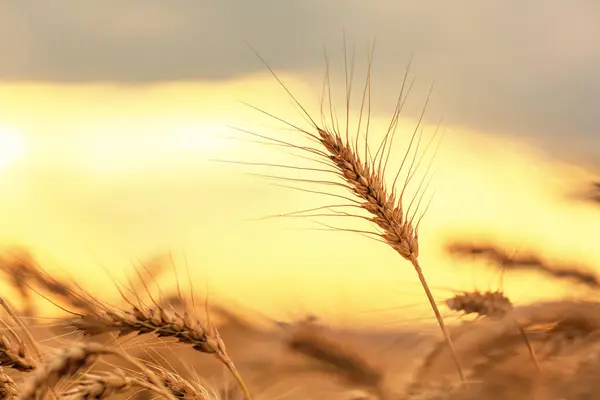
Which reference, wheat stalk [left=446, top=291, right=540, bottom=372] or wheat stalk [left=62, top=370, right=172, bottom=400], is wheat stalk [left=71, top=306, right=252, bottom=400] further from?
wheat stalk [left=446, top=291, right=540, bottom=372]

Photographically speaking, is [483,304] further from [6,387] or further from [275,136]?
[6,387]

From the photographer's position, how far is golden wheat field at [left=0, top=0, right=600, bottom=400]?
1246 millimetres

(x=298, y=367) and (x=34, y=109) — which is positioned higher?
(x=34, y=109)

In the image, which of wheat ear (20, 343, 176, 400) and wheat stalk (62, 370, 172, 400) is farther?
wheat stalk (62, 370, 172, 400)

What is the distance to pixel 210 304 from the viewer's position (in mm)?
1290

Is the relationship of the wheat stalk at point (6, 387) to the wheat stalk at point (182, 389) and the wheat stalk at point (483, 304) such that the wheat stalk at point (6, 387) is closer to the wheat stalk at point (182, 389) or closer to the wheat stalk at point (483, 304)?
the wheat stalk at point (182, 389)

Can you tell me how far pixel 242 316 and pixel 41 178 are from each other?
50cm

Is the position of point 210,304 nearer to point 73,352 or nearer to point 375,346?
point 375,346

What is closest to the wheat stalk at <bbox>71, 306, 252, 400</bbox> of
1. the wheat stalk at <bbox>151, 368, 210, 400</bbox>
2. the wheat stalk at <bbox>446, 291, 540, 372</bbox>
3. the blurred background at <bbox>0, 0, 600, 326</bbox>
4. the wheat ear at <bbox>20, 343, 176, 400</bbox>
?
the wheat stalk at <bbox>151, 368, 210, 400</bbox>

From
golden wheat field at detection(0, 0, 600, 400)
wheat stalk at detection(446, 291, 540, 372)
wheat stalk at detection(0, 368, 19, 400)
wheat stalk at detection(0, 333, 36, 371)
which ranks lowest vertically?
wheat stalk at detection(0, 368, 19, 400)

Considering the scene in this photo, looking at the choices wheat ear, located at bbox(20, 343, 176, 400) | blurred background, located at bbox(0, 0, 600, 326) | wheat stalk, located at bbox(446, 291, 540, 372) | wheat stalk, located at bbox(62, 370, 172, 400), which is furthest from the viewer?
blurred background, located at bbox(0, 0, 600, 326)

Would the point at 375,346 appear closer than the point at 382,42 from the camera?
Yes

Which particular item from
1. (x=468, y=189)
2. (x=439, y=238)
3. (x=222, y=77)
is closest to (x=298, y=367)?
(x=439, y=238)

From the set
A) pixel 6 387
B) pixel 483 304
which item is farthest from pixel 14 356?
pixel 483 304
